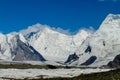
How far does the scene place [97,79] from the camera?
217ft

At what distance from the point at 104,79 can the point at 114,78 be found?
12.3 ft

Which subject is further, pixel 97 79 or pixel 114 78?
pixel 97 79

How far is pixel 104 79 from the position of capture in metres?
63.5

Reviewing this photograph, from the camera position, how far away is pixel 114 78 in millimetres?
60000

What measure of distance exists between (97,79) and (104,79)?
Answer: 2.71 metres

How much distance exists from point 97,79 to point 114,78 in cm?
647
